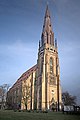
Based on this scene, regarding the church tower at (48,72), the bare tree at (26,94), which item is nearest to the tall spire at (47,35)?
the church tower at (48,72)

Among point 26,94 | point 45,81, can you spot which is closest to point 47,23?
point 45,81

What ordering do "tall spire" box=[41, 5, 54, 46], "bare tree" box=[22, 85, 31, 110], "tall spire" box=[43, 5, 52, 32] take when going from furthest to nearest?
"tall spire" box=[43, 5, 52, 32]
"tall spire" box=[41, 5, 54, 46]
"bare tree" box=[22, 85, 31, 110]

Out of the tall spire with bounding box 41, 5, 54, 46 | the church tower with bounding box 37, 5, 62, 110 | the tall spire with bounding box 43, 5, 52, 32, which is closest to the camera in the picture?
the church tower with bounding box 37, 5, 62, 110

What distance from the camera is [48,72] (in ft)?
215

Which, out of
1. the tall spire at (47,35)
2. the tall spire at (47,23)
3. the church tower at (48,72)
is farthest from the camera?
the tall spire at (47,23)

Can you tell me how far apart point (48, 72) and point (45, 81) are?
3.73m

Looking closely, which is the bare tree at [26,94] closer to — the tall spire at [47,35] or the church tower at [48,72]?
the church tower at [48,72]

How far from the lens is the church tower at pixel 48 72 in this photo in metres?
61.7

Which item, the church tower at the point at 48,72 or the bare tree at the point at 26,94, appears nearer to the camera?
the bare tree at the point at 26,94

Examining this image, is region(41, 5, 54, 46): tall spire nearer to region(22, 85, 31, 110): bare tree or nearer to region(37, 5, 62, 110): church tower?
region(37, 5, 62, 110): church tower

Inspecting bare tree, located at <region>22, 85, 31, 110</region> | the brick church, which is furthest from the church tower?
bare tree, located at <region>22, 85, 31, 110</region>

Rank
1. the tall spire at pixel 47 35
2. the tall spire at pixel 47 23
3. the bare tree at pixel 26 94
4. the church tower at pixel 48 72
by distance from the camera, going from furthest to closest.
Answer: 1. the tall spire at pixel 47 23
2. the tall spire at pixel 47 35
3. the church tower at pixel 48 72
4. the bare tree at pixel 26 94

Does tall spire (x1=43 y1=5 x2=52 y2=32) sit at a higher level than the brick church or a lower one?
higher

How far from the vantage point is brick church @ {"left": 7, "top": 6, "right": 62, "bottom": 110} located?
2434 inches
